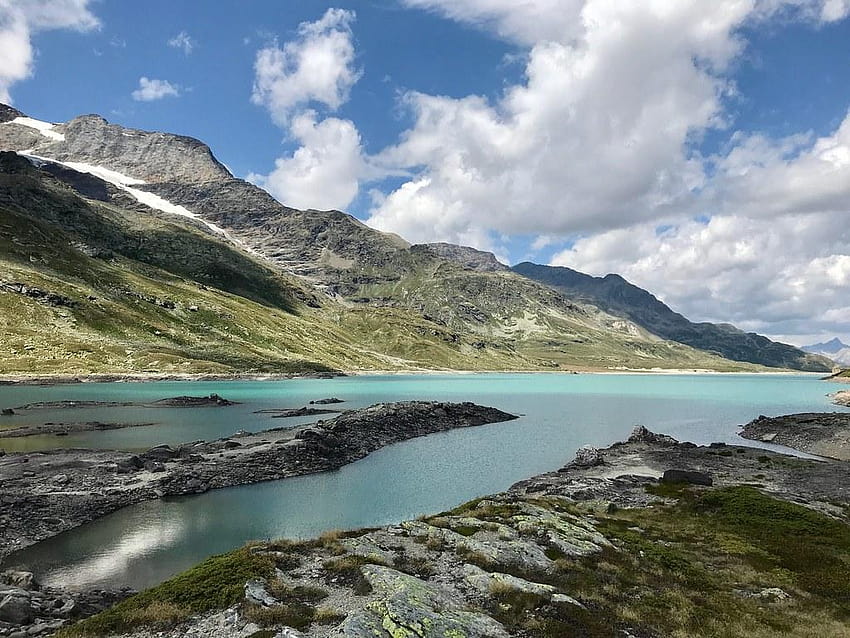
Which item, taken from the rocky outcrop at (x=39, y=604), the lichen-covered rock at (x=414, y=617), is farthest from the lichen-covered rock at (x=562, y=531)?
the rocky outcrop at (x=39, y=604)

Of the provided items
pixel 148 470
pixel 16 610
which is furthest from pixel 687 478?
pixel 148 470

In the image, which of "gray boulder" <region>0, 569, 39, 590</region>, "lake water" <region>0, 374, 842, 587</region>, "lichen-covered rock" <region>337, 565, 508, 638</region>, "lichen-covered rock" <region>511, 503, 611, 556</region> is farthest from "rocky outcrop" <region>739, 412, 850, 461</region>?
"gray boulder" <region>0, 569, 39, 590</region>

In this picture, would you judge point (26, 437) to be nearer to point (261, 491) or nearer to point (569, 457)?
point (261, 491)

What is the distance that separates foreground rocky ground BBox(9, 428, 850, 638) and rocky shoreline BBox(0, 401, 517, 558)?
24.7 metres

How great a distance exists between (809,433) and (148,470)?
10805 centimetres

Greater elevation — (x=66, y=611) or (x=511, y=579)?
(x=511, y=579)

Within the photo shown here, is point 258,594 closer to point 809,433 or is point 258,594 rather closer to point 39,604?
point 39,604

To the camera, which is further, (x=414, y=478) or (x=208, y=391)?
(x=208, y=391)

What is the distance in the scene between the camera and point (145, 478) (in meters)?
53.3

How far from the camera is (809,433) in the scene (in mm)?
93000

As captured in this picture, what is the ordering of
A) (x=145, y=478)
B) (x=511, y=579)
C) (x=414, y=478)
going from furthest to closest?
(x=414, y=478)
(x=145, y=478)
(x=511, y=579)

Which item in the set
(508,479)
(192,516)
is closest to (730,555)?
(508,479)

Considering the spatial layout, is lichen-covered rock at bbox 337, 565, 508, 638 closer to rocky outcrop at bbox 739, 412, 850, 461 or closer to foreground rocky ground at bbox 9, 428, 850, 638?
foreground rocky ground at bbox 9, 428, 850, 638

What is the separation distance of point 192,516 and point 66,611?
71.0 feet
